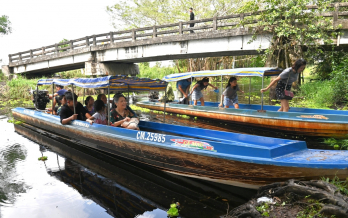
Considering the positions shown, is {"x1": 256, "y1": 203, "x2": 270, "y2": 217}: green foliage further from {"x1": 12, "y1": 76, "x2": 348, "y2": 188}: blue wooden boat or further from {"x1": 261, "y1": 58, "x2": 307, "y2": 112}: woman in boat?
{"x1": 261, "y1": 58, "x2": 307, "y2": 112}: woman in boat

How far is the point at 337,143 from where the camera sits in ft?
24.0

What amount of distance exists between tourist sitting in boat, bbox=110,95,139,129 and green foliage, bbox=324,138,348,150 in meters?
5.44

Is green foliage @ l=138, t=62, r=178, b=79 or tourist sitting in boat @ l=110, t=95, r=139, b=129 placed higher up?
green foliage @ l=138, t=62, r=178, b=79

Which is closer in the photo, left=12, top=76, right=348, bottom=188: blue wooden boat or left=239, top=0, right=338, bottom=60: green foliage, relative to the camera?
left=12, top=76, right=348, bottom=188: blue wooden boat

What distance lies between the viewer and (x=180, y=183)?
17.4 feet

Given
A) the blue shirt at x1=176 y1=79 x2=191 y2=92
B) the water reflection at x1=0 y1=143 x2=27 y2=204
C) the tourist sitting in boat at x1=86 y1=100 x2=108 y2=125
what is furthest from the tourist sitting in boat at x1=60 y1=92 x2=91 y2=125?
the blue shirt at x1=176 y1=79 x2=191 y2=92

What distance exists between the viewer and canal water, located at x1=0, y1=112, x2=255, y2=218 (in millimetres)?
4469

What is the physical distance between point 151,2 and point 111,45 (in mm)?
16656

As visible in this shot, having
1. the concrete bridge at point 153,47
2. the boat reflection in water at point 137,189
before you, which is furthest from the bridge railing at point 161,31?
the boat reflection in water at point 137,189

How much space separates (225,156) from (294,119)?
177 inches

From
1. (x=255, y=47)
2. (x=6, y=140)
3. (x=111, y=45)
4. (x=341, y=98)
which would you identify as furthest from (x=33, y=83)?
(x=341, y=98)

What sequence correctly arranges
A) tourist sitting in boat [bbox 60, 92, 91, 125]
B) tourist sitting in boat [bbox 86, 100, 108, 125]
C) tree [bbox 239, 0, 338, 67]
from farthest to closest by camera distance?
tree [bbox 239, 0, 338, 67] → tourist sitting in boat [bbox 60, 92, 91, 125] → tourist sitting in boat [bbox 86, 100, 108, 125]

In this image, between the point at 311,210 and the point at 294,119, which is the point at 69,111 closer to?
the point at 311,210

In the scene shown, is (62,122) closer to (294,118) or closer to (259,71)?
(259,71)
